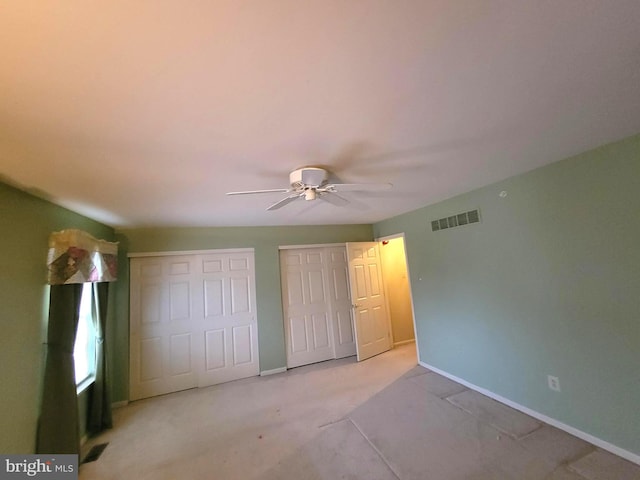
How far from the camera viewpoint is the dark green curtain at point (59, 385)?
2.12 m

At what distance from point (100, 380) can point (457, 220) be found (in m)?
4.59

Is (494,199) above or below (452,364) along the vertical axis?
above

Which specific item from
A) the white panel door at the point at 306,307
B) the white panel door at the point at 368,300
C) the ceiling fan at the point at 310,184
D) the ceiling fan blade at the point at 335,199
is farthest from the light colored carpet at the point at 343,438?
the ceiling fan blade at the point at 335,199

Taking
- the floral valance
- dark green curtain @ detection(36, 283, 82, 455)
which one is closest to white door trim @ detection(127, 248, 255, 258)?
the floral valance

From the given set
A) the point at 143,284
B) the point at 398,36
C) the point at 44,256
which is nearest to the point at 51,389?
the point at 44,256

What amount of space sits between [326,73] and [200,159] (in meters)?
1.09

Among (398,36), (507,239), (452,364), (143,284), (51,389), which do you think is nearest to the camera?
(398,36)

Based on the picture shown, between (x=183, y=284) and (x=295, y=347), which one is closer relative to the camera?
(x=183, y=284)

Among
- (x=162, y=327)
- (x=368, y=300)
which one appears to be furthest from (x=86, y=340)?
(x=368, y=300)

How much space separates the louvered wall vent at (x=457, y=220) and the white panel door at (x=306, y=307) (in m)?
2.00

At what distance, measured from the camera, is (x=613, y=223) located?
6.68ft

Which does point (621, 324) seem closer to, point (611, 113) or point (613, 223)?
point (613, 223)

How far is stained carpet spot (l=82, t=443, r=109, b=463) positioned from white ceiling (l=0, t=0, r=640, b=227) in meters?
2.43

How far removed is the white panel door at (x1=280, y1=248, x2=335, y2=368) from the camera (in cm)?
442
